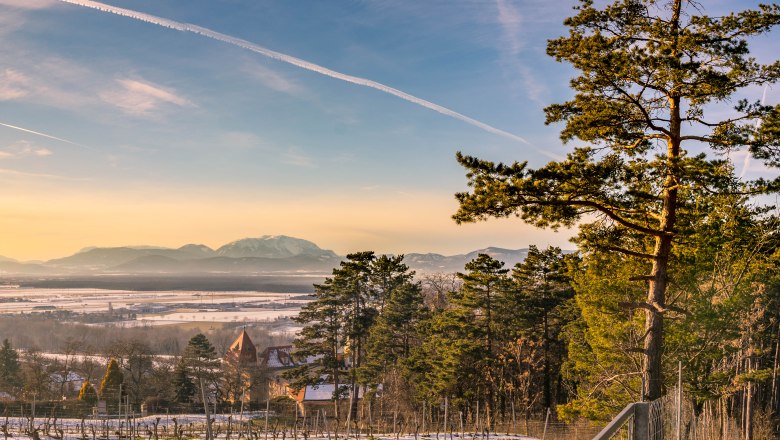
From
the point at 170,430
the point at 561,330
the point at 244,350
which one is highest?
the point at 561,330

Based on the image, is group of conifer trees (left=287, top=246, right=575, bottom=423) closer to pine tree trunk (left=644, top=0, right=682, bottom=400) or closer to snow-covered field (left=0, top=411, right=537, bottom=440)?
snow-covered field (left=0, top=411, right=537, bottom=440)

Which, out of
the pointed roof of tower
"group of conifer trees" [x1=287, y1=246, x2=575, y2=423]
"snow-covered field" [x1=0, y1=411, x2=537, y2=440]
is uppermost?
"group of conifer trees" [x1=287, y1=246, x2=575, y2=423]

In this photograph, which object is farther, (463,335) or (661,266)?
(463,335)

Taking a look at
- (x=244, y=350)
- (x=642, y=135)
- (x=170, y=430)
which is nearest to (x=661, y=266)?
(x=642, y=135)

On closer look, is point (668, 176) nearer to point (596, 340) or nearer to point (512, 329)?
point (596, 340)

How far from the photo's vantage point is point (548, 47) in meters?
13.3

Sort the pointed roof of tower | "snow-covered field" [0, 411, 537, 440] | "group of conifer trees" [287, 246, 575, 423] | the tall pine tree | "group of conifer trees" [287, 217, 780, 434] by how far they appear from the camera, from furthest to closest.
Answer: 1. the pointed roof of tower
2. "group of conifer trees" [287, 246, 575, 423]
3. "snow-covered field" [0, 411, 537, 440]
4. "group of conifer trees" [287, 217, 780, 434]
5. the tall pine tree

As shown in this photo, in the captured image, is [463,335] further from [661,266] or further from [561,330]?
[661,266]

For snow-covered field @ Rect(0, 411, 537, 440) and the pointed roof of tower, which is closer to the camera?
snow-covered field @ Rect(0, 411, 537, 440)

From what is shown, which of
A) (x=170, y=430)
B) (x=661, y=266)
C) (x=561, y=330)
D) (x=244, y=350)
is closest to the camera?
(x=661, y=266)

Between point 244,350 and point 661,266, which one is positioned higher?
point 661,266

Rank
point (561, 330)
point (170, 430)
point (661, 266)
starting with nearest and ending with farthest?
point (661, 266) → point (170, 430) → point (561, 330)

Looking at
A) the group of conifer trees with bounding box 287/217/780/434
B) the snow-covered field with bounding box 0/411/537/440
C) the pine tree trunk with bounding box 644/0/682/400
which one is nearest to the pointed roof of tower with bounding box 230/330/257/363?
the snow-covered field with bounding box 0/411/537/440

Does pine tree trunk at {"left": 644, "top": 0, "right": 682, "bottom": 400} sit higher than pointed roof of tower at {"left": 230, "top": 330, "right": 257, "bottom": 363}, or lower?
higher
